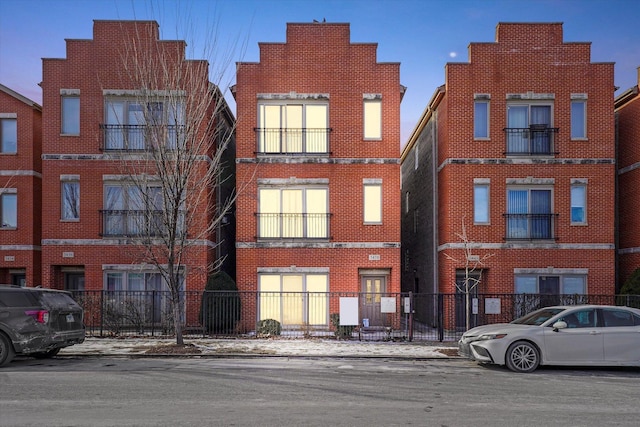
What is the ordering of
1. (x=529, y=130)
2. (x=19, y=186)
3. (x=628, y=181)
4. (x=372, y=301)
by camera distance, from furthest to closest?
1. (x=628, y=181)
2. (x=19, y=186)
3. (x=529, y=130)
4. (x=372, y=301)

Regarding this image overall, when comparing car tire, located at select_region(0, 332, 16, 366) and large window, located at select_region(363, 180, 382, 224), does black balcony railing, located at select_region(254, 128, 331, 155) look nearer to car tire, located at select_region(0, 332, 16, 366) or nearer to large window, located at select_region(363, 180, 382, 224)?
large window, located at select_region(363, 180, 382, 224)

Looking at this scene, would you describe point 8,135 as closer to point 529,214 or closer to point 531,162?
point 531,162

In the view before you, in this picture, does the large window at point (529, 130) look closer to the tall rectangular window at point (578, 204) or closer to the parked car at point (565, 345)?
the tall rectangular window at point (578, 204)

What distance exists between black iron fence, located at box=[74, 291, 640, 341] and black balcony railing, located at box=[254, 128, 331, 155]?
5446 millimetres

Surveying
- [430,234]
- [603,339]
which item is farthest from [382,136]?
[603,339]

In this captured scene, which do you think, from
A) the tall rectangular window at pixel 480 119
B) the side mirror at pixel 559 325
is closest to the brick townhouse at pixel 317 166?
the tall rectangular window at pixel 480 119

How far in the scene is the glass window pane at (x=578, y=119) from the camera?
20469 mm

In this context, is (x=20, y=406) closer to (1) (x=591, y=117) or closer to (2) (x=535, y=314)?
(2) (x=535, y=314)

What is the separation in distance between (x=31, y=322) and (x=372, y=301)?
1190 centimetres

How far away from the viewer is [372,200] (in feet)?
67.3

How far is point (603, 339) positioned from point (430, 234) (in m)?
11.3

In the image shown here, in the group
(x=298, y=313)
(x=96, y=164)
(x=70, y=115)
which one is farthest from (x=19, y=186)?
(x=298, y=313)

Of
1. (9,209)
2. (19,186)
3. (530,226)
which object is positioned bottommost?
(530,226)

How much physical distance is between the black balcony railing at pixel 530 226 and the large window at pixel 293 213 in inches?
274
